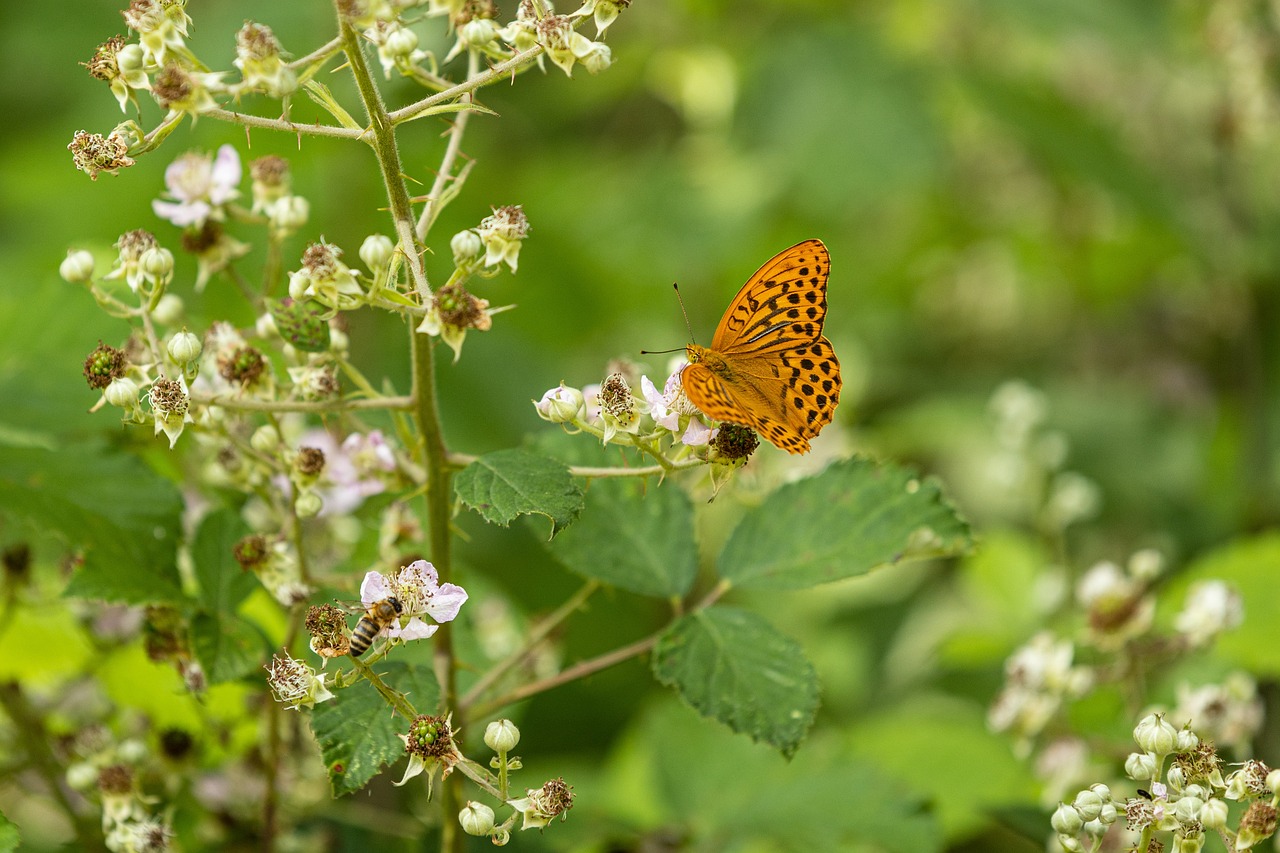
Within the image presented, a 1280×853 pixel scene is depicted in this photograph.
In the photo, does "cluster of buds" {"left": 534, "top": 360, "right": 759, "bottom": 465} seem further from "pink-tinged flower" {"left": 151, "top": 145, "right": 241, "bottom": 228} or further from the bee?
"pink-tinged flower" {"left": 151, "top": 145, "right": 241, "bottom": 228}

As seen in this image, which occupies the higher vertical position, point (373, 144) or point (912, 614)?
point (373, 144)

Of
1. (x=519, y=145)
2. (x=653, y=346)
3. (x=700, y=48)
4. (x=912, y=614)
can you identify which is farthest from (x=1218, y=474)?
(x=519, y=145)

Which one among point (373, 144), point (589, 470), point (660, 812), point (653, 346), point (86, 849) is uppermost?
point (373, 144)

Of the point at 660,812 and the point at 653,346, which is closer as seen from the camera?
the point at 660,812

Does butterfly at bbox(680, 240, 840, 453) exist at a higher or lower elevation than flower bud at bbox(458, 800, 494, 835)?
higher

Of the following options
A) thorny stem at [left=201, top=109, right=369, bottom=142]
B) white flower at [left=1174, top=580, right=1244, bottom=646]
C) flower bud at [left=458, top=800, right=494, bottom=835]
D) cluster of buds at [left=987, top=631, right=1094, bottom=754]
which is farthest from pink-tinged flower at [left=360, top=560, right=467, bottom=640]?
white flower at [left=1174, top=580, right=1244, bottom=646]

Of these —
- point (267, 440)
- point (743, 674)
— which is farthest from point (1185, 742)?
point (267, 440)

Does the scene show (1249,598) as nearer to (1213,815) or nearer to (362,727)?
(1213,815)

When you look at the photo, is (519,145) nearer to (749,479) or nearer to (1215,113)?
(1215,113)
